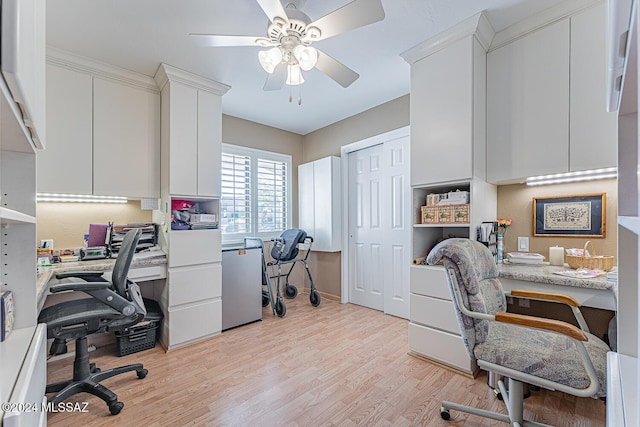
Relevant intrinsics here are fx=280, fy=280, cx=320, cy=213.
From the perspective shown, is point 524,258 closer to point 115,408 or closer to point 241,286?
point 241,286

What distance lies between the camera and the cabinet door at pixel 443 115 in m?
2.10

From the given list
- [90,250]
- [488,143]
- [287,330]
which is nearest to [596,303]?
[488,143]

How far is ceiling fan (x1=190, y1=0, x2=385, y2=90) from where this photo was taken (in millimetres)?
1483

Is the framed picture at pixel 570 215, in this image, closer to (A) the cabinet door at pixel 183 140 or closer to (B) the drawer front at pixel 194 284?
(B) the drawer front at pixel 194 284

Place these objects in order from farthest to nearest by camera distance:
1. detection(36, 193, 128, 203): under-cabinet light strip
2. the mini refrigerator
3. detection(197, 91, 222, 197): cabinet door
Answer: the mini refrigerator, detection(197, 91, 222, 197): cabinet door, detection(36, 193, 128, 203): under-cabinet light strip

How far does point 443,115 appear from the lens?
7.32 feet

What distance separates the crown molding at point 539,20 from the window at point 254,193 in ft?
9.73

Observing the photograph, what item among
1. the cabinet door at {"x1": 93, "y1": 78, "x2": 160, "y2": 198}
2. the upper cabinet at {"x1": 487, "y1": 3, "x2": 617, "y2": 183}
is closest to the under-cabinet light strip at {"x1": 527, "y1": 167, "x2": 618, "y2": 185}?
the upper cabinet at {"x1": 487, "y1": 3, "x2": 617, "y2": 183}

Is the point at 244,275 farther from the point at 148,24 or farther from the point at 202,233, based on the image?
the point at 148,24

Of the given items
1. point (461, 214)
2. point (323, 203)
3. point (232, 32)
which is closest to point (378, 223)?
point (323, 203)

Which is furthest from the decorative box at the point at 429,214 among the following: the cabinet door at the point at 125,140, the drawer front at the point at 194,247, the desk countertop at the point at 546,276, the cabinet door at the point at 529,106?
the cabinet door at the point at 125,140

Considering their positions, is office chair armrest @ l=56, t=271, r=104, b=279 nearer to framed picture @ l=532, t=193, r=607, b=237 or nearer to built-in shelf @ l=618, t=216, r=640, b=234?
built-in shelf @ l=618, t=216, r=640, b=234

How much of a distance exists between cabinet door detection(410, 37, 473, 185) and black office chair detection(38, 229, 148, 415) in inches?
89.0

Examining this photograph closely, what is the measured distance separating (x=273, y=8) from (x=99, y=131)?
6.64ft
